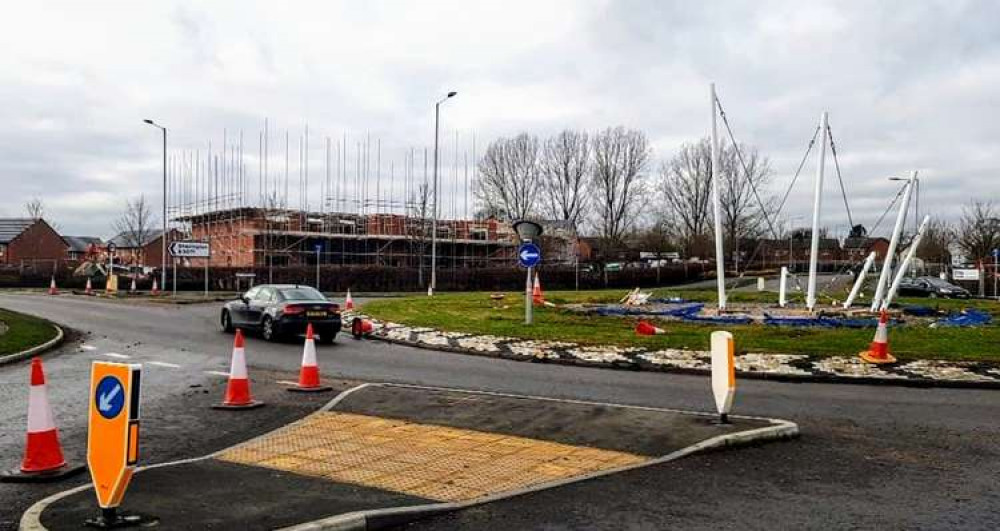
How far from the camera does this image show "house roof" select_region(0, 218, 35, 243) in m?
82.8

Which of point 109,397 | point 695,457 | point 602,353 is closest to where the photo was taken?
point 109,397

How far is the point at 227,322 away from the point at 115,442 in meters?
17.2

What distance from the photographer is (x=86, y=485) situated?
6.26 metres

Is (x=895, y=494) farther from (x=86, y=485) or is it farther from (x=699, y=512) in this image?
(x=86, y=485)

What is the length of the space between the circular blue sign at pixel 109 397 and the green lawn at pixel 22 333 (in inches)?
461

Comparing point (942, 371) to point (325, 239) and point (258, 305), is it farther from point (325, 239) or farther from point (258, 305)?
point (325, 239)

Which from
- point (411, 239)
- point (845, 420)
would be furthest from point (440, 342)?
point (411, 239)

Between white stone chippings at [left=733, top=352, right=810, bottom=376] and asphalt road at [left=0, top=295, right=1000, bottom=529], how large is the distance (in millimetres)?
882

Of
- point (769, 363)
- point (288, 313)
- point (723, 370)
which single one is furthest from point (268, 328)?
point (723, 370)

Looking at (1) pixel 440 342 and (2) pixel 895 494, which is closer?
(2) pixel 895 494

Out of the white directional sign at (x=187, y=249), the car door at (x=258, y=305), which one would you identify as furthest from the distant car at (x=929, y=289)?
the white directional sign at (x=187, y=249)

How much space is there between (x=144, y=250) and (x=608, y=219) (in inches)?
1902

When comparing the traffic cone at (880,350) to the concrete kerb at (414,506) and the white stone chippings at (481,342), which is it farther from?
the white stone chippings at (481,342)

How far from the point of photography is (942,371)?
13.5m
